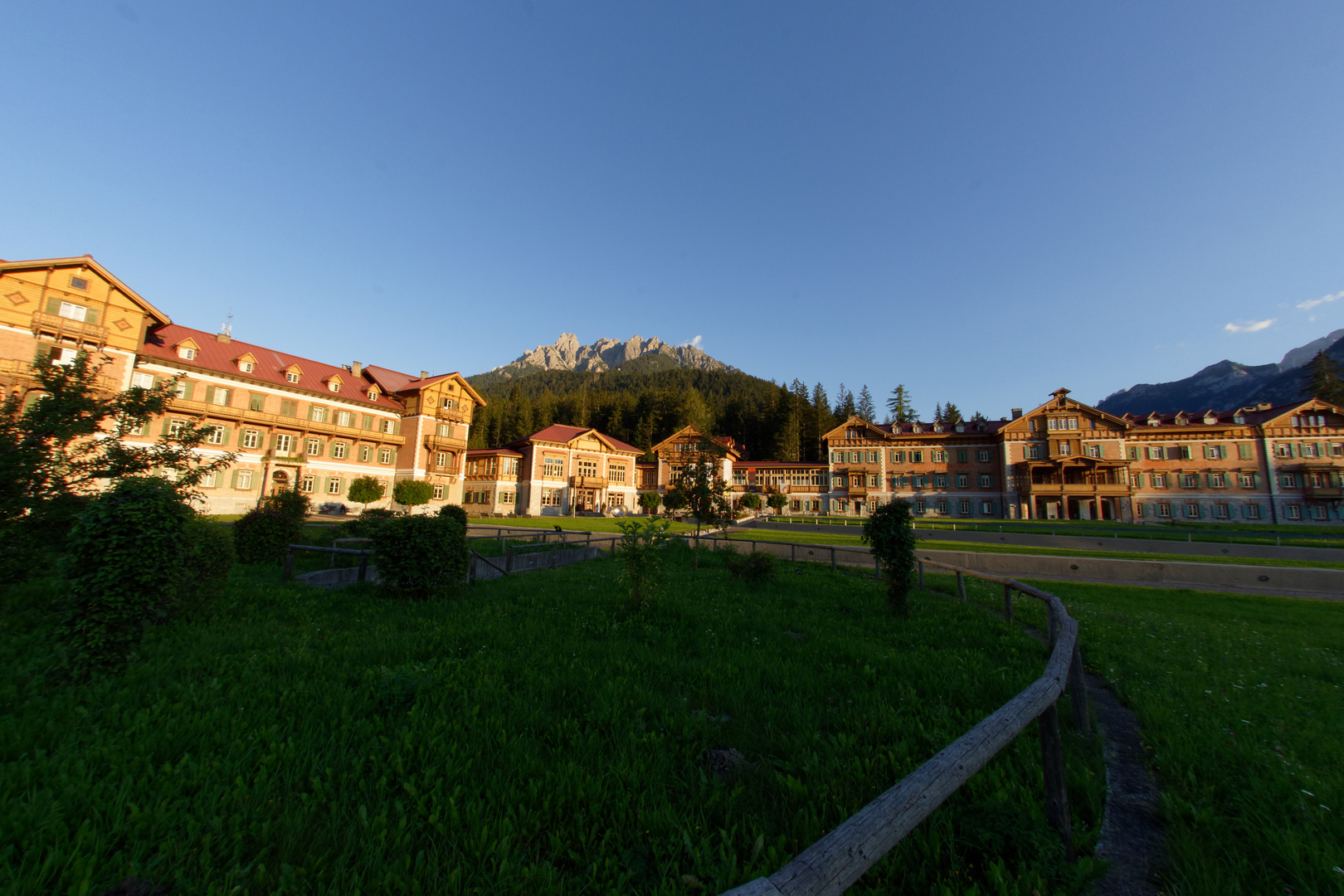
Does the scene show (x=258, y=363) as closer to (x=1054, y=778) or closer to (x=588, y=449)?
(x=588, y=449)

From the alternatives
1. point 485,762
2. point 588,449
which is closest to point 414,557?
point 485,762

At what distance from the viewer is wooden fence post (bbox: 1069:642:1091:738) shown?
16.3 feet

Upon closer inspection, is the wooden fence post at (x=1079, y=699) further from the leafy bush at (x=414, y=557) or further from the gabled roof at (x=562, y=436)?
→ the gabled roof at (x=562, y=436)

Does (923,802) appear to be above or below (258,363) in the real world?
below

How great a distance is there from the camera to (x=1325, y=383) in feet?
199

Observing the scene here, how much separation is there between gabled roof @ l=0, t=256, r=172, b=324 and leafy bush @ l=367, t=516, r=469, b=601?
40.7 m

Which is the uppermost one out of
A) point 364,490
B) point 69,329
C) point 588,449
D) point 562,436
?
point 69,329

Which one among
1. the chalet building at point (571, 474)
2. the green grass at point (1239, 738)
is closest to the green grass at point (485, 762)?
the green grass at point (1239, 738)

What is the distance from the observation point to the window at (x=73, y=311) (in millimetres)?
31719

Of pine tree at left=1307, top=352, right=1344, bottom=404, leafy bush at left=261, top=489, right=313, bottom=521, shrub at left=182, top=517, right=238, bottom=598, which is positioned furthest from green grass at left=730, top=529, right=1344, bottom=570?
pine tree at left=1307, top=352, right=1344, bottom=404

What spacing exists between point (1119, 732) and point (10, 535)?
14.7 metres

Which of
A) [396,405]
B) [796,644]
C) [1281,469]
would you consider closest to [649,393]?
[396,405]

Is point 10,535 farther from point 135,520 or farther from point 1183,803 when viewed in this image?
point 1183,803

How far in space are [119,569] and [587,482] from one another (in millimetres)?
54017
